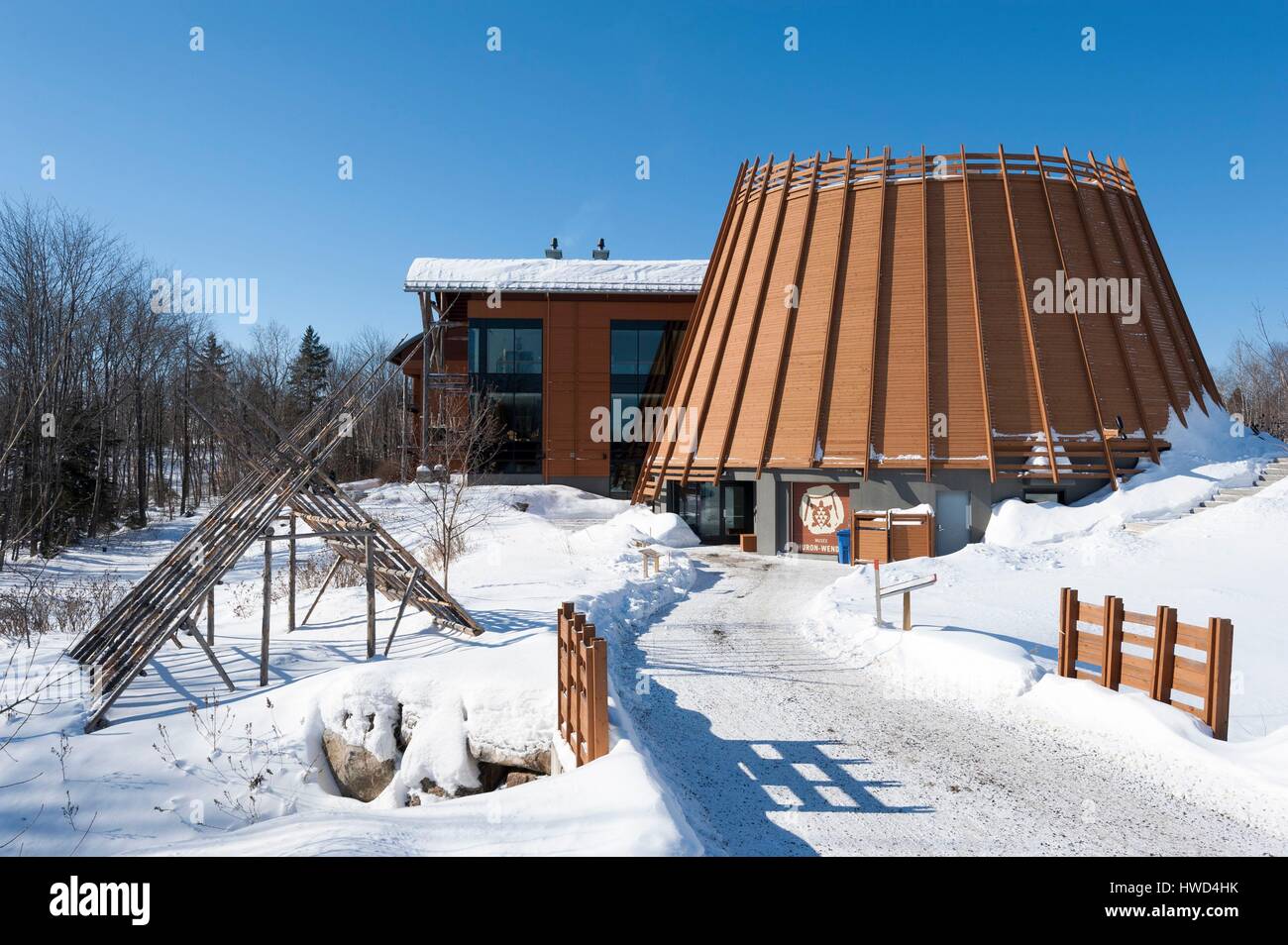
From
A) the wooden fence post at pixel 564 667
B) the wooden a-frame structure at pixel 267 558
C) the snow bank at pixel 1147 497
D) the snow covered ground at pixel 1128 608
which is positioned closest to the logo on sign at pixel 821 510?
the snow bank at pixel 1147 497

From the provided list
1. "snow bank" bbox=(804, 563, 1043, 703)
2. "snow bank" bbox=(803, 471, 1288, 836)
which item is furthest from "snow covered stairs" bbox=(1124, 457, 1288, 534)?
"snow bank" bbox=(804, 563, 1043, 703)

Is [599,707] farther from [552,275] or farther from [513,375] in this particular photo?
[552,275]

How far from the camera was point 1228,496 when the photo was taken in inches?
798

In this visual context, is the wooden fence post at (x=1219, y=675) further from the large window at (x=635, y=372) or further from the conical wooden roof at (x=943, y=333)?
the large window at (x=635, y=372)

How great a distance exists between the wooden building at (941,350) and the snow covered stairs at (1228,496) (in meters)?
2.41

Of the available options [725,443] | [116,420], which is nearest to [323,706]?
[725,443]

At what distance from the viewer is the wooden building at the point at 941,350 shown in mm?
22812

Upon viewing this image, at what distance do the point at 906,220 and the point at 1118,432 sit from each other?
9678mm

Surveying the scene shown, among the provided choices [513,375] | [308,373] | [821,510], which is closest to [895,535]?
[821,510]

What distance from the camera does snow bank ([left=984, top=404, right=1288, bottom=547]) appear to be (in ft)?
67.3

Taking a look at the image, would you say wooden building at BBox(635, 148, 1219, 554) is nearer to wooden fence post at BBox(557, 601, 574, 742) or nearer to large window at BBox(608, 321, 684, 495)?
large window at BBox(608, 321, 684, 495)

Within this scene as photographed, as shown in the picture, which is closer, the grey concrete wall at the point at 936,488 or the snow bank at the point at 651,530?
the grey concrete wall at the point at 936,488

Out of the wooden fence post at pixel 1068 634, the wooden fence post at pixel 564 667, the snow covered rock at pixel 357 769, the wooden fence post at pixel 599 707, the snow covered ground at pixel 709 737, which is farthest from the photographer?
the wooden fence post at pixel 1068 634

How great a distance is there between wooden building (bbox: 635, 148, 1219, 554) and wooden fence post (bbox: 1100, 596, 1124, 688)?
13.9 meters
